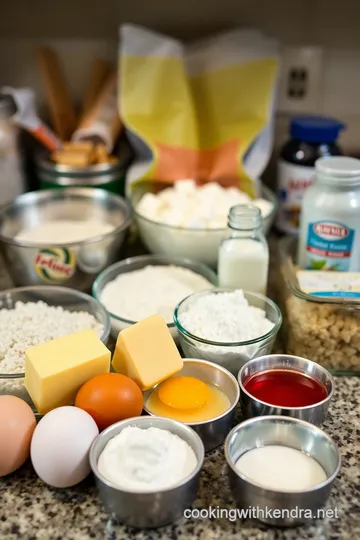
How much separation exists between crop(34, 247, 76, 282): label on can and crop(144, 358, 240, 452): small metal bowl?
29 centimetres

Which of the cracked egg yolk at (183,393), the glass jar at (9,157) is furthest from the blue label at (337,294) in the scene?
the glass jar at (9,157)

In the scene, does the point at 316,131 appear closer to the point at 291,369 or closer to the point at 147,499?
the point at 291,369

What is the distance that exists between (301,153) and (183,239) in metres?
0.27

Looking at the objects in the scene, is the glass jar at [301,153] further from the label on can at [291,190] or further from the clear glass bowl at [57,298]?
the clear glass bowl at [57,298]

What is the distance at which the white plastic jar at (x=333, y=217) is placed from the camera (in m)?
0.89

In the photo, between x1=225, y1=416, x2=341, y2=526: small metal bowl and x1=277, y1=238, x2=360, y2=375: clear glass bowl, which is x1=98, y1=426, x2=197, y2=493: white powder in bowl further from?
x1=277, y1=238, x2=360, y2=375: clear glass bowl

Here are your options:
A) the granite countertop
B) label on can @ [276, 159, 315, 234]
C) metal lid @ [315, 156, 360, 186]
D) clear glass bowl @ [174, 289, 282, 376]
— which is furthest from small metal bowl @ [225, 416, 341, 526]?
label on can @ [276, 159, 315, 234]

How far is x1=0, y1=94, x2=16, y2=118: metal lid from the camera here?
1.10 metres

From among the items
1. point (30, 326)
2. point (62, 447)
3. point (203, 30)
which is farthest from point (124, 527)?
point (203, 30)

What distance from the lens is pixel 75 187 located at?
1.15 metres

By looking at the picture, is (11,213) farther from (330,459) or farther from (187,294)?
(330,459)

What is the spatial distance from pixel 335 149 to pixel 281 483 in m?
0.64

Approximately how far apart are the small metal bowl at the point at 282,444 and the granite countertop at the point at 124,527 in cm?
2

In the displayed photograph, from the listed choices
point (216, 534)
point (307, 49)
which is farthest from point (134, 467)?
point (307, 49)
